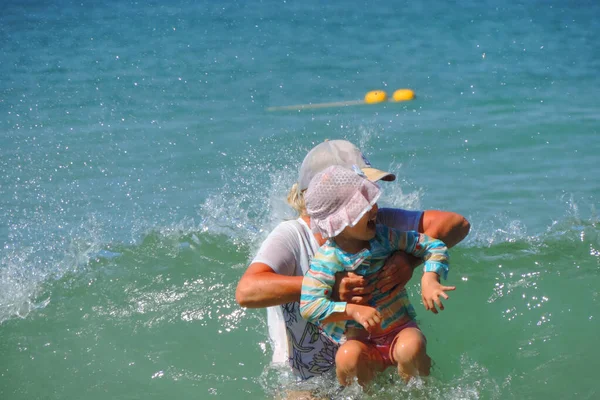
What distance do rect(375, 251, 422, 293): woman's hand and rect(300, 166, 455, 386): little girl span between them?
28mm

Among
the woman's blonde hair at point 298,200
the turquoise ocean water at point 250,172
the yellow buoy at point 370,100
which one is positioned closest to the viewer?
the woman's blonde hair at point 298,200

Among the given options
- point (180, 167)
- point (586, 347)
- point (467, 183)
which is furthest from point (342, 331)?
point (180, 167)

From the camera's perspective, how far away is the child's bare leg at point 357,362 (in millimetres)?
3293

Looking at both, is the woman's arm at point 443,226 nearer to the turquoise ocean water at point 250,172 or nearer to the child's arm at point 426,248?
the child's arm at point 426,248

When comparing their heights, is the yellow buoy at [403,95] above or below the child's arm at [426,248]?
below

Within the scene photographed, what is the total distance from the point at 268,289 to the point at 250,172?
14.2 ft

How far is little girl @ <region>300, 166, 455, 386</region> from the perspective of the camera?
10.3 ft

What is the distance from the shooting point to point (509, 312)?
483 centimetres

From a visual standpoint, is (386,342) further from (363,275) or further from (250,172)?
(250,172)

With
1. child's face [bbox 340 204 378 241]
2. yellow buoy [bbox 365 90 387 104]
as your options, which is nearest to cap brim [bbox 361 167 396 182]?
child's face [bbox 340 204 378 241]

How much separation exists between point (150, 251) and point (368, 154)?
9.65 feet

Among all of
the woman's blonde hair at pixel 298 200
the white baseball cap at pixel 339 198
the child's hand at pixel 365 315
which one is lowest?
the child's hand at pixel 365 315

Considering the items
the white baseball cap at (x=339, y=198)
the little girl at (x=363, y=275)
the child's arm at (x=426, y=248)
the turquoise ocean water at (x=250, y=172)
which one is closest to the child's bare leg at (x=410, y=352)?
the little girl at (x=363, y=275)

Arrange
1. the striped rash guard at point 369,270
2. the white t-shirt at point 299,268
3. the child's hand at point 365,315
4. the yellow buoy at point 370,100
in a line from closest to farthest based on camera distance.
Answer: the child's hand at point 365,315
the striped rash guard at point 369,270
the white t-shirt at point 299,268
the yellow buoy at point 370,100
